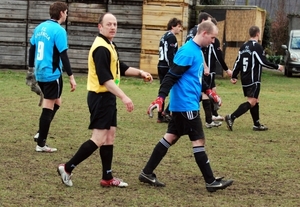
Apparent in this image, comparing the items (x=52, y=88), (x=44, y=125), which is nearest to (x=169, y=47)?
(x=52, y=88)

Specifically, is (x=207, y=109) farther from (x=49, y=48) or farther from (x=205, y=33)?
(x=205, y=33)

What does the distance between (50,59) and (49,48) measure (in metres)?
0.14

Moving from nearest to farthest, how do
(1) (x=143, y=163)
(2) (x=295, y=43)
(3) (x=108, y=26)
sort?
(3) (x=108, y=26) < (1) (x=143, y=163) < (2) (x=295, y=43)

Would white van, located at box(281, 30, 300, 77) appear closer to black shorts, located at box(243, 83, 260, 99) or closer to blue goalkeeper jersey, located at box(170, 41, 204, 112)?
black shorts, located at box(243, 83, 260, 99)

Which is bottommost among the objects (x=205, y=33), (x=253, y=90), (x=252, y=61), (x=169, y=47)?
(x=253, y=90)

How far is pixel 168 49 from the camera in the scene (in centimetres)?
1255

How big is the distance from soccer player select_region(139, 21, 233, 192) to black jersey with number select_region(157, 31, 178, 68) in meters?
5.12

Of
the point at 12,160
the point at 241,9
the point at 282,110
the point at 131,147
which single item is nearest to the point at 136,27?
the point at 241,9

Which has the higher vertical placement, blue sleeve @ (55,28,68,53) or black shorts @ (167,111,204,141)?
blue sleeve @ (55,28,68,53)

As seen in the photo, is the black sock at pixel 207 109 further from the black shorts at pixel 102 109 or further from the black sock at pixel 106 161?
the black shorts at pixel 102 109

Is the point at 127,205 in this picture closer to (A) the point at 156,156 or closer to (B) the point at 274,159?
(A) the point at 156,156

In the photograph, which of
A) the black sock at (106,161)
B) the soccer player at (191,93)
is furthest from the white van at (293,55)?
the black sock at (106,161)

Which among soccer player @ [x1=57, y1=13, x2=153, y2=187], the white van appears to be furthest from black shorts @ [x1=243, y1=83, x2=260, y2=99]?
the white van

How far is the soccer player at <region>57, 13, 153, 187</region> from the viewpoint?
→ 6855mm
